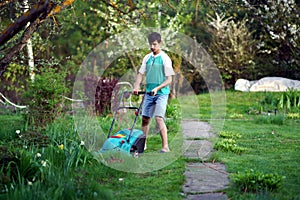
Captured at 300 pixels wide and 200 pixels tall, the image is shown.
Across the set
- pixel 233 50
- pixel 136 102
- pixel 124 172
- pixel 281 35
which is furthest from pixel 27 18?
pixel 233 50

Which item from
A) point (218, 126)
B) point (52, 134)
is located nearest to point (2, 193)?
point (52, 134)

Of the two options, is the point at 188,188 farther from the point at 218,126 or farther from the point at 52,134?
the point at 218,126

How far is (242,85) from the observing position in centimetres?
1372

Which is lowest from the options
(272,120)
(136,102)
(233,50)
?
(272,120)

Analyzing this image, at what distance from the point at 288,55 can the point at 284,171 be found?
10017mm

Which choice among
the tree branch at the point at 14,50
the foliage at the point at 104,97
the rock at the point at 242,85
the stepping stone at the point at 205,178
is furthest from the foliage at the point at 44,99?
the rock at the point at 242,85

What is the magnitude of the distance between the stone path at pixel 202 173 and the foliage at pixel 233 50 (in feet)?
24.1

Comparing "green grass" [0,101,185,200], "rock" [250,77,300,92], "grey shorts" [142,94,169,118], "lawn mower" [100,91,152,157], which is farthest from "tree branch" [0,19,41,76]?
"rock" [250,77,300,92]

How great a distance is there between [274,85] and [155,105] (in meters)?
7.99

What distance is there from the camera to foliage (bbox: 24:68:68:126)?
693cm

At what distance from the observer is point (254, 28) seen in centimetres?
1545

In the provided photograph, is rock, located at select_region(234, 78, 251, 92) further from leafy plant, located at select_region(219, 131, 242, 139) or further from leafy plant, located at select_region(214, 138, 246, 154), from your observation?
leafy plant, located at select_region(214, 138, 246, 154)

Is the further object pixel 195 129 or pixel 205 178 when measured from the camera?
pixel 195 129

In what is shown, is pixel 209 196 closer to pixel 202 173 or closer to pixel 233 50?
pixel 202 173
